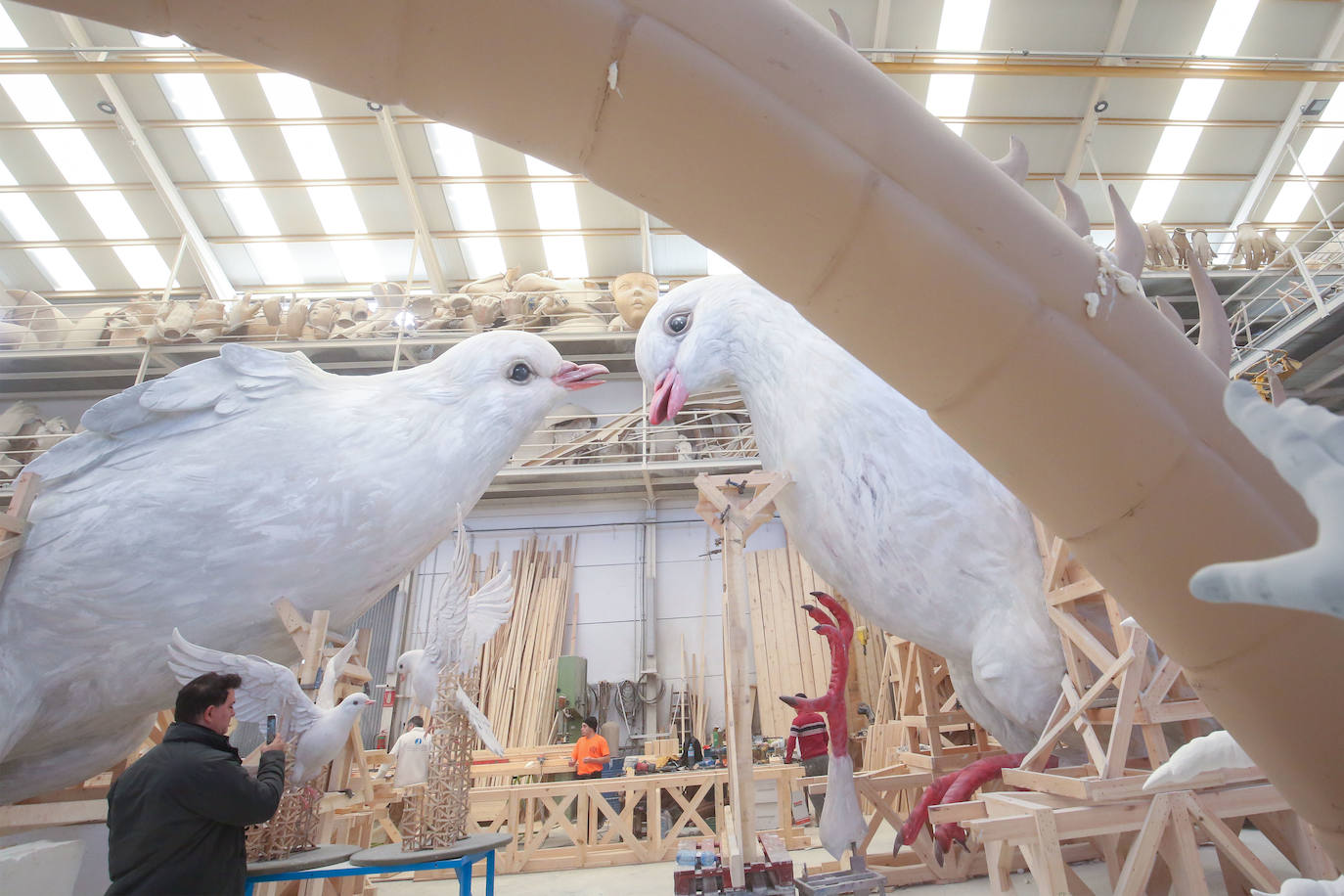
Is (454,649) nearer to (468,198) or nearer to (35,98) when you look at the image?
(468,198)

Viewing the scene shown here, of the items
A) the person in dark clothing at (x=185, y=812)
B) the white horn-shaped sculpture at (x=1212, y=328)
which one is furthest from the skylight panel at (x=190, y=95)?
the white horn-shaped sculpture at (x=1212, y=328)

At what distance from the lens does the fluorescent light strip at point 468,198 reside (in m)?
11.6

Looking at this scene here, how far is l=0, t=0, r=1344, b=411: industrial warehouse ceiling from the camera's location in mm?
10234

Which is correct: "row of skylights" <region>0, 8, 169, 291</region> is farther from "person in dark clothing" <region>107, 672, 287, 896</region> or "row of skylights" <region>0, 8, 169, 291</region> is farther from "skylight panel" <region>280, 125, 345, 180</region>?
"person in dark clothing" <region>107, 672, 287, 896</region>

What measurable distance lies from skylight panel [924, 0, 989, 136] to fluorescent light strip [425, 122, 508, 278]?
7176 mm

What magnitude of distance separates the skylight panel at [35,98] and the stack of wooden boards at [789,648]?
41.0 ft

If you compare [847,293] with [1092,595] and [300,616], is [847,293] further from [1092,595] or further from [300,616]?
[300,616]

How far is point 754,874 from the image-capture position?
3.41m

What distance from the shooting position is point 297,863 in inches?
112

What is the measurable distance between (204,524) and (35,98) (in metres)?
11.9

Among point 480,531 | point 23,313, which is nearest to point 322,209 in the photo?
point 23,313

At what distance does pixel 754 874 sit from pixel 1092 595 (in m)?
1.99

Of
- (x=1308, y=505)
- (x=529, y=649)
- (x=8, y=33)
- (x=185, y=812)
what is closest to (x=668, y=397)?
(x=185, y=812)

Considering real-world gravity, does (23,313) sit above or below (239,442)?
above
